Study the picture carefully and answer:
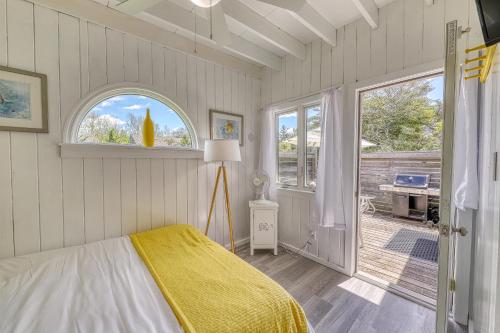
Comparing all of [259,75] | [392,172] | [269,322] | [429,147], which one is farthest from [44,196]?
[429,147]

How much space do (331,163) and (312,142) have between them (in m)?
0.49

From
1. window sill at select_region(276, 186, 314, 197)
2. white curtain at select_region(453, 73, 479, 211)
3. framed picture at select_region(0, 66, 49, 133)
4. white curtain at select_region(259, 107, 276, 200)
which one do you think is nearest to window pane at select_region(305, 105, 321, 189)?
window sill at select_region(276, 186, 314, 197)

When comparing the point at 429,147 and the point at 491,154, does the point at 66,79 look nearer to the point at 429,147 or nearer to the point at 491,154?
the point at 491,154

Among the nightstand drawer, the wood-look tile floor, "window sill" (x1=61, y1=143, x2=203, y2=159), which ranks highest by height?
"window sill" (x1=61, y1=143, x2=203, y2=159)

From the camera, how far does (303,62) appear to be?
8.60 feet

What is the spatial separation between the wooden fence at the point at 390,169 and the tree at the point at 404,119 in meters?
0.45

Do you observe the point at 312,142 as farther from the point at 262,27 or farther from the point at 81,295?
the point at 81,295

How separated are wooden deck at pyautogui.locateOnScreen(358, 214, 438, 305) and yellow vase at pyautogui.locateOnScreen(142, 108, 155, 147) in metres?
2.68

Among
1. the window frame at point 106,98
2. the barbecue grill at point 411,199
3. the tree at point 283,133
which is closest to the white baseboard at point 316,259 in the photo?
Result: the tree at point 283,133

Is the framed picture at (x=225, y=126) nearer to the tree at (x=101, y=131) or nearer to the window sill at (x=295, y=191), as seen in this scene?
the window sill at (x=295, y=191)

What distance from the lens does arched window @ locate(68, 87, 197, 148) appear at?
189 centimetres

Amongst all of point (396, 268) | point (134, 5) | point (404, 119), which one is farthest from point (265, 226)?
point (404, 119)

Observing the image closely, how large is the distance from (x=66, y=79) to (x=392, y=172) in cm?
602

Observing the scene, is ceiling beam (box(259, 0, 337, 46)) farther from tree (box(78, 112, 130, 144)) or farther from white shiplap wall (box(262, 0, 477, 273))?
tree (box(78, 112, 130, 144))
